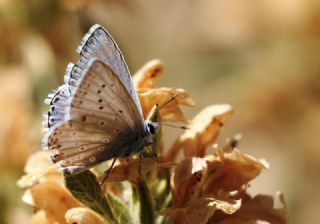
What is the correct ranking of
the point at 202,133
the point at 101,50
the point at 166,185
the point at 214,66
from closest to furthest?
the point at 101,50
the point at 166,185
the point at 202,133
the point at 214,66

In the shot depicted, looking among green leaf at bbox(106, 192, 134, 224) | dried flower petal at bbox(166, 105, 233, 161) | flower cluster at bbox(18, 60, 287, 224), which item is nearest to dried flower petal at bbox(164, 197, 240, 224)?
flower cluster at bbox(18, 60, 287, 224)

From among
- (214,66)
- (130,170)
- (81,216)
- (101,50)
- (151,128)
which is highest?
(101,50)

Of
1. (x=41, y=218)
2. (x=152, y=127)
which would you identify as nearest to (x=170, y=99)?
(x=152, y=127)

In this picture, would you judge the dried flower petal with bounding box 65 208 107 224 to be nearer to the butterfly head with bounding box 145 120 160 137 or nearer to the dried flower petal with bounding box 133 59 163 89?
the butterfly head with bounding box 145 120 160 137

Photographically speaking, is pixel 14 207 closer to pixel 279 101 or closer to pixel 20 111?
pixel 20 111

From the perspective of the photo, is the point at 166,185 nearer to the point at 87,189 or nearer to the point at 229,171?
the point at 229,171

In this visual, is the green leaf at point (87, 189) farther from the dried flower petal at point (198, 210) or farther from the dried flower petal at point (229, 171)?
the dried flower petal at point (229, 171)

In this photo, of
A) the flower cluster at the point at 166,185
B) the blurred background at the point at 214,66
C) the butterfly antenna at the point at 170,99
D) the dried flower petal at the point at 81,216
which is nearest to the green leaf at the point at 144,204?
the flower cluster at the point at 166,185
